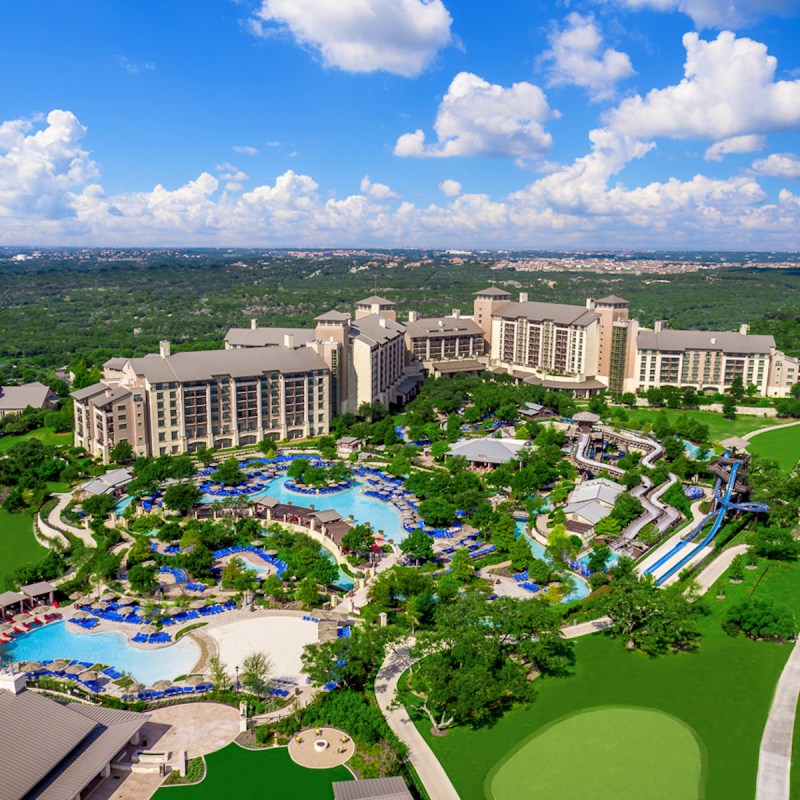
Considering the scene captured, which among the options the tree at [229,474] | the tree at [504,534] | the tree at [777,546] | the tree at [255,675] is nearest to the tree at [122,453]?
the tree at [229,474]

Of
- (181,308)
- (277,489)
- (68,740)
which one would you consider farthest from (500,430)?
(181,308)

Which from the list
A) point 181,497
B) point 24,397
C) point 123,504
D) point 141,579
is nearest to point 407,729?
point 141,579

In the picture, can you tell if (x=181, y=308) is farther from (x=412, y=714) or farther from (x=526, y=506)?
(x=412, y=714)

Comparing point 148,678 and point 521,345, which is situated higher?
point 521,345

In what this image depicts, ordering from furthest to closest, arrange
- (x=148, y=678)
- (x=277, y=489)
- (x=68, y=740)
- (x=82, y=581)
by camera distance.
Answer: (x=277, y=489) → (x=82, y=581) → (x=148, y=678) → (x=68, y=740)

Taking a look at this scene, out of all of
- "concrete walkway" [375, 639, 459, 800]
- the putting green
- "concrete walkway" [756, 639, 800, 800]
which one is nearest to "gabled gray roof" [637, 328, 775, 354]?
"concrete walkway" [756, 639, 800, 800]

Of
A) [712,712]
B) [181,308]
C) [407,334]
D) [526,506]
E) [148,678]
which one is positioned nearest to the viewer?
[712,712]

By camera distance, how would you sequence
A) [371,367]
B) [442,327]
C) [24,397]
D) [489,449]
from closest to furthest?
[489,449] < [371,367] < [24,397] < [442,327]

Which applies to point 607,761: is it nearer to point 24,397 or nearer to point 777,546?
point 777,546

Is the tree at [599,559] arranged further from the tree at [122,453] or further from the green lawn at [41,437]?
the green lawn at [41,437]
